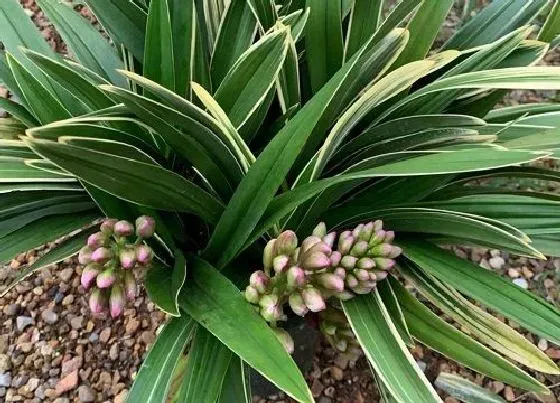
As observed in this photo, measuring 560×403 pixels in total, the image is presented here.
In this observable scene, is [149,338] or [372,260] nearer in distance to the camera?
[372,260]

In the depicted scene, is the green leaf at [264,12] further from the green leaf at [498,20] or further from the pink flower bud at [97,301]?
the pink flower bud at [97,301]

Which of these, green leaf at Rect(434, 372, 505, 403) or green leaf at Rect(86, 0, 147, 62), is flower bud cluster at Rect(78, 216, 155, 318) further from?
green leaf at Rect(434, 372, 505, 403)

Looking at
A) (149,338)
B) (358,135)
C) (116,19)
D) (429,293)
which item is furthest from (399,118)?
(149,338)

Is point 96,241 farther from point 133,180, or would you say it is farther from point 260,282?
point 260,282

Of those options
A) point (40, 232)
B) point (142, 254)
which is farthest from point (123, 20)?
point (142, 254)

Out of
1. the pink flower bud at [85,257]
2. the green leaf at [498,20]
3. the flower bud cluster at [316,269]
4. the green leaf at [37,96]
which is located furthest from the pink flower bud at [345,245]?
the green leaf at [498,20]

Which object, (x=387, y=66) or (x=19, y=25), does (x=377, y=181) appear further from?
(x=19, y=25)
